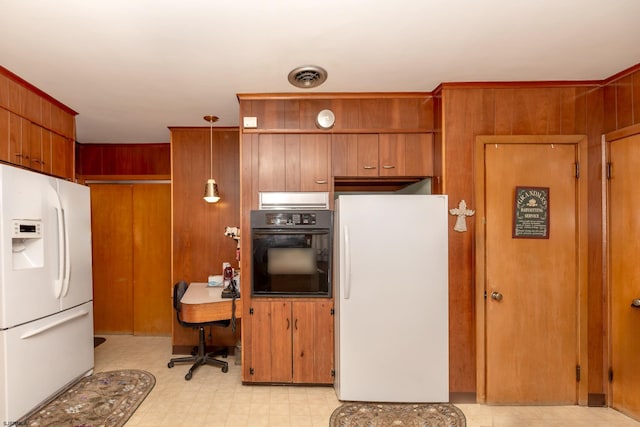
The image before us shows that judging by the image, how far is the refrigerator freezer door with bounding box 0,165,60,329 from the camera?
2.30 m

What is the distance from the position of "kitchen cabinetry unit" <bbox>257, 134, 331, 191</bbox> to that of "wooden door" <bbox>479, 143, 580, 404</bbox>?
1309 mm

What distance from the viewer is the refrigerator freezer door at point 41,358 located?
90.7 inches

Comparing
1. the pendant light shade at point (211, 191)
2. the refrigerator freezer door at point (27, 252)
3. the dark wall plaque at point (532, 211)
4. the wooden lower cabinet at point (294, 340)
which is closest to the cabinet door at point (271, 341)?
the wooden lower cabinet at point (294, 340)

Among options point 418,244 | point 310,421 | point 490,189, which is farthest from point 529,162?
point 310,421

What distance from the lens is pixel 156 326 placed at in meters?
4.69

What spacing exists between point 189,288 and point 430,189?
8.81ft

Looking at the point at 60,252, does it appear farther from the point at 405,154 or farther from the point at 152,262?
the point at 405,154

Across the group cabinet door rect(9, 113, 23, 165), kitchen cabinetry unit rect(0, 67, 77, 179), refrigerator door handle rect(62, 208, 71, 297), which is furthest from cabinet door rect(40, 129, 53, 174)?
refrigerator door handle rect(62, 208, 71, 297)

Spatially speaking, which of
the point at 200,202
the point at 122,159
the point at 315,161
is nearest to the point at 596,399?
the point at 315,161

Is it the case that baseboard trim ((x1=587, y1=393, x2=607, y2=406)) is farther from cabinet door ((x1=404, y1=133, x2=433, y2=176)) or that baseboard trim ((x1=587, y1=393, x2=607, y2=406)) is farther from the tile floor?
cabinet door ((x1=404, y1=133, x2=433, y2=176))

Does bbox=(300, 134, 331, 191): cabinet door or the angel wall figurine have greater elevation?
bbox=(300, 134, 331, 191): cabinet door

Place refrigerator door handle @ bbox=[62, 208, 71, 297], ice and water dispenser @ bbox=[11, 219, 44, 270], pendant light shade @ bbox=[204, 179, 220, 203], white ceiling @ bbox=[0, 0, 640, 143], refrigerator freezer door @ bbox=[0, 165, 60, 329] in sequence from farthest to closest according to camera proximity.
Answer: pendant light shade @ bbox=[204, 179, 220, 203], refrigerator door handle @ bbox=[62, 208, 71, 297], ice and water dispenser @ bbox=[11, 219, 44, 270], refrigerator freezer door @ bbox=[0, 165, 60, 329], white ceiling @ bbox=[0, 0, 640, 143]

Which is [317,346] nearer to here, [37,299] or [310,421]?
[310,421]

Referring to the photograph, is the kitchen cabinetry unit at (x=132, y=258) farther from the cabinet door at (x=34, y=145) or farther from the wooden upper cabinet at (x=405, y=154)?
the wooden upper cabinet at (x=405, y=154)
